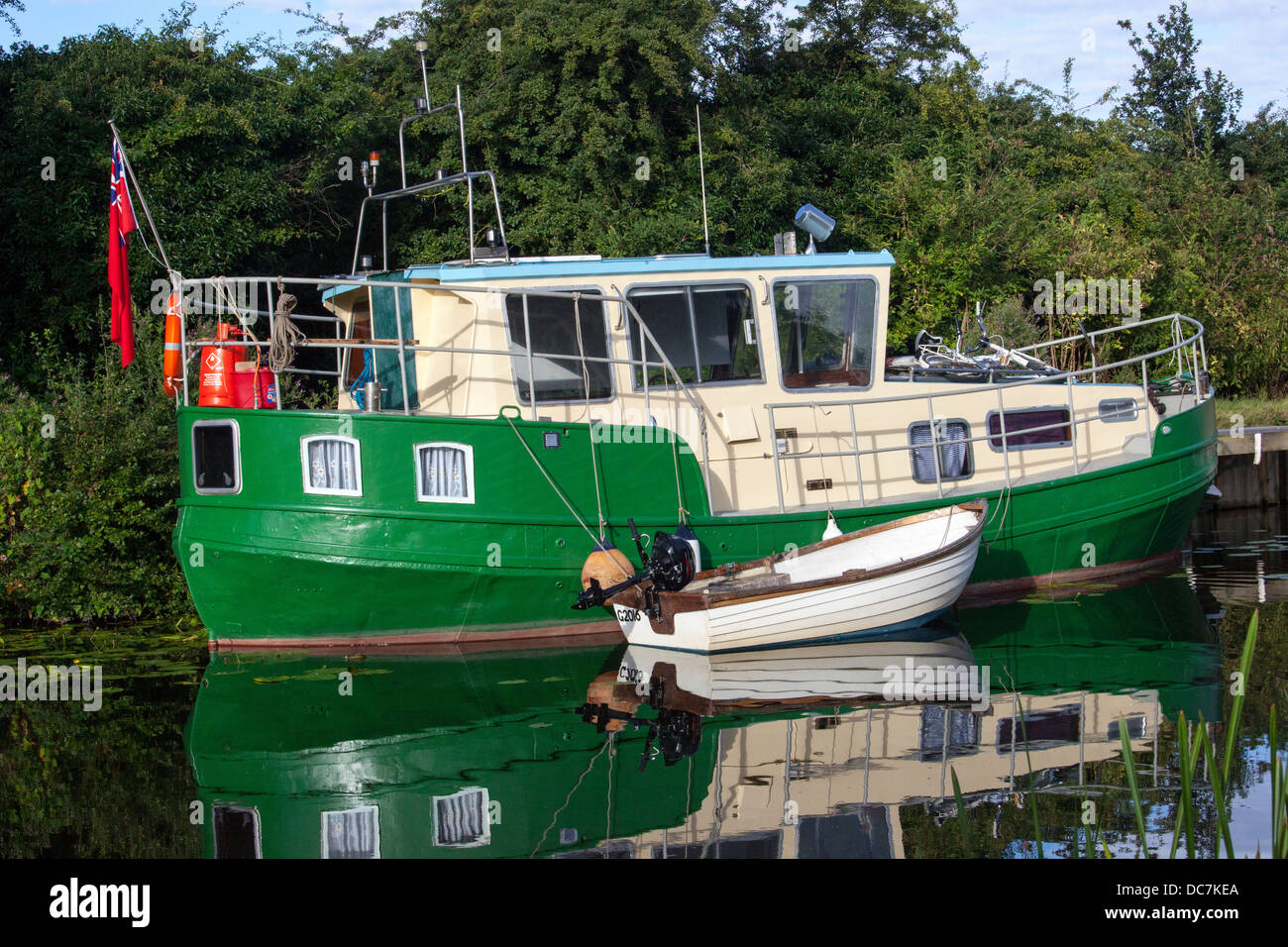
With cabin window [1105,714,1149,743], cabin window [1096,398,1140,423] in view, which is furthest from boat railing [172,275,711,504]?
cabin window [1096,398,1140,423]

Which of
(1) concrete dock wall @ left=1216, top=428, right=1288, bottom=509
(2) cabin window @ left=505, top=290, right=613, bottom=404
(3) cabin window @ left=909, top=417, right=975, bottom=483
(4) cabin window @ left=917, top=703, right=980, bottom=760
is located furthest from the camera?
(1) concrete dock wall @ left=1216, top=428, right=1288, bottom=509

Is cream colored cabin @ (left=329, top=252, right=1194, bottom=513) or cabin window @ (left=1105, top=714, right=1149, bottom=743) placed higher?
cream colored cabin @ (left=329, top=252, right=1194, bottom=513)

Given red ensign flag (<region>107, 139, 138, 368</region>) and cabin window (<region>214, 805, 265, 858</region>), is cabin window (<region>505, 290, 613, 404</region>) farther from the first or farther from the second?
cabin window (<region>214, 805, 265, 858</region>)

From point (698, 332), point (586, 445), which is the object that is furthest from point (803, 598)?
point (698, 332)

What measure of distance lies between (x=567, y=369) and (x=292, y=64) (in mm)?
11033

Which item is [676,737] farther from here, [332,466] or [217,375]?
[217,375]

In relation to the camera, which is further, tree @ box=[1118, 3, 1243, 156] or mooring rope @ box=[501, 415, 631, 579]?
tree @ box=[1118, 3, 1243, 156]

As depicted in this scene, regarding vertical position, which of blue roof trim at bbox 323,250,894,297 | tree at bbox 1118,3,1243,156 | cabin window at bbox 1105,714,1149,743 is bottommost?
cabin window at bbox 1105,714,1149,743

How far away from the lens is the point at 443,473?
10.1m

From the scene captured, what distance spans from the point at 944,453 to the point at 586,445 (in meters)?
3.71

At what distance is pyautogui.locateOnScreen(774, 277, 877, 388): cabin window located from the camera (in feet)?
37.0

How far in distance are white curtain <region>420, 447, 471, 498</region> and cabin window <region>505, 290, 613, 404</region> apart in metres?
0.93

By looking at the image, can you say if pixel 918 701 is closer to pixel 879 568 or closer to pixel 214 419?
pixel 879 568

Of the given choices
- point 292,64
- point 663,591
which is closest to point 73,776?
point 663,591
